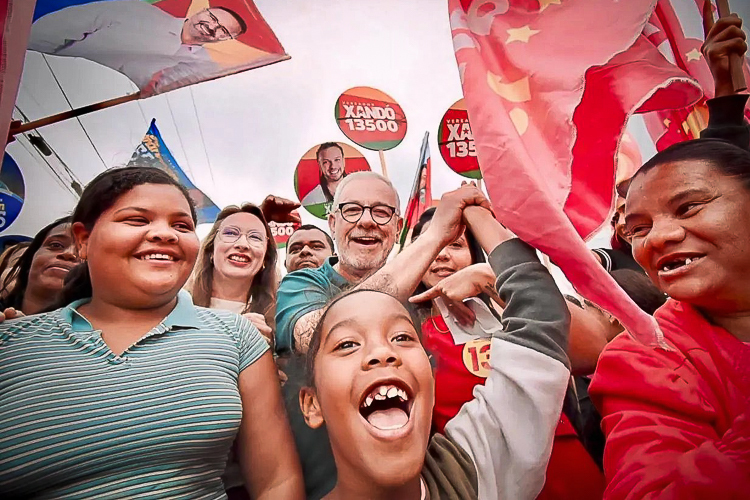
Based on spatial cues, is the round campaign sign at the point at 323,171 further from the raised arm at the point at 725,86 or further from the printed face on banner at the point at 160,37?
the raised arm at the point at 725,86

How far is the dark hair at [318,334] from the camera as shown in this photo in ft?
4.53

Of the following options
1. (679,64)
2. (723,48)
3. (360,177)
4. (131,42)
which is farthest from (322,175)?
(723,48)

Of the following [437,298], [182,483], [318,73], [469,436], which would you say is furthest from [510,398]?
[318,73]

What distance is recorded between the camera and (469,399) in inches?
56.6

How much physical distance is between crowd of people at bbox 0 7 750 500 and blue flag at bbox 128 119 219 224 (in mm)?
51

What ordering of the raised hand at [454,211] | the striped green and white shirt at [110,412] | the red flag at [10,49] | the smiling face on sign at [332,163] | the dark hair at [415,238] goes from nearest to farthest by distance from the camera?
the striped green and white shirt at [110,412], the red flag at [10,49], the dark hair at [415,238], the raised hand at [454,211], the smiling face on sign at [332,163]

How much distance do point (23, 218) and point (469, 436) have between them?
4.63 feet

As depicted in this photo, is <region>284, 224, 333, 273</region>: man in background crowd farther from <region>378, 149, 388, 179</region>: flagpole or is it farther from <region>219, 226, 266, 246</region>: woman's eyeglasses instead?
<region>378, 149, 388, 179</region>: flagpole

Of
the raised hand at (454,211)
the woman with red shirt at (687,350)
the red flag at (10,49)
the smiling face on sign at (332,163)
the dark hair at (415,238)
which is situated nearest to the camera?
the woman with red shirt at (687,350)

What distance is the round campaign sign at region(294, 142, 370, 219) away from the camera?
1.71 m

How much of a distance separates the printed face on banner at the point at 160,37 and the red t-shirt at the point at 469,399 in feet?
3.56

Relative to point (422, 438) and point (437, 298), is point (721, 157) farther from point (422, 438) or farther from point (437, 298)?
point (422, 438)

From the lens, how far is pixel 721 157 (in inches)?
62.3

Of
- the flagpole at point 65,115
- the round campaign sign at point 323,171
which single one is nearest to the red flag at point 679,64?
the round campaign sign at point 323,171
